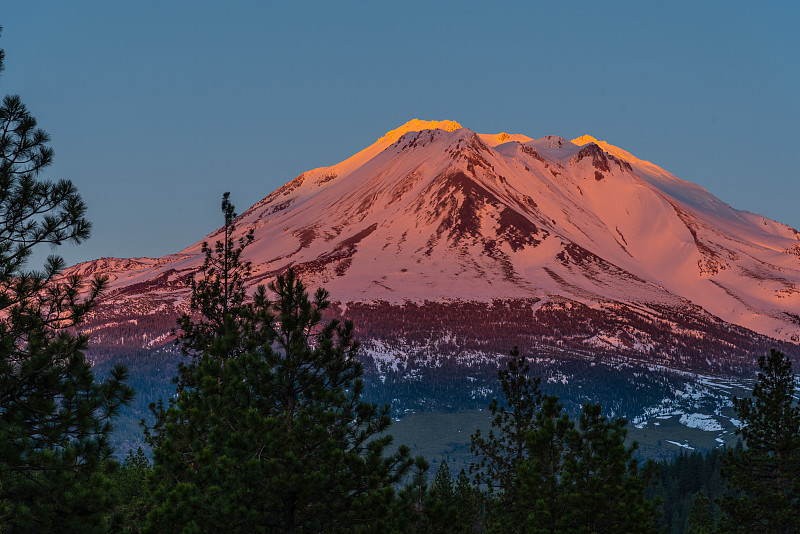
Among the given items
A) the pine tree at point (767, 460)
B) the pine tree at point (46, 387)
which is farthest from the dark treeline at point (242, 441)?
the pine tree at point (767, 460)

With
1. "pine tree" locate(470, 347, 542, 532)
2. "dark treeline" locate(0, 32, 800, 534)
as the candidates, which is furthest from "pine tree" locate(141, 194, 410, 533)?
"pine tree" locate(470, 347, 542, 532)

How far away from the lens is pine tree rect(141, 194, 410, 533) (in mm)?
22516

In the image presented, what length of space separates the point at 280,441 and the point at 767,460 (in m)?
26.1

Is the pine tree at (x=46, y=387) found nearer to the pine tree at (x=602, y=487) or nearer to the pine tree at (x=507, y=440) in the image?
the pine tree at (x=602, y=487)

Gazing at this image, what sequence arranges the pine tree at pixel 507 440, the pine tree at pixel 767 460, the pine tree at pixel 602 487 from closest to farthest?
the pine tree at pixel 602 487 → the pine tree at pixel 507 440 → the pine tree at pixel 767 460

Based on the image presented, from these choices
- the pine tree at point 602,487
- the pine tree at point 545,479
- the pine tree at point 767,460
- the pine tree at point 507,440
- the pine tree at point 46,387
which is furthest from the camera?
the pine tree at point 767,460

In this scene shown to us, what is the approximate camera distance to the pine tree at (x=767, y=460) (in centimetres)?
3888

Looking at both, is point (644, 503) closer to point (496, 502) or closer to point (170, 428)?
point (496, 502)

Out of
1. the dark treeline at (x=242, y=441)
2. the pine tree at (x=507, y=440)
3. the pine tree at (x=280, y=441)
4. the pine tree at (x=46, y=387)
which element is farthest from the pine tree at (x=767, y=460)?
the pine tree at (x=46, y=387)

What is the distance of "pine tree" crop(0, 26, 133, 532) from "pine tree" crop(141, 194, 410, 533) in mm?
3349

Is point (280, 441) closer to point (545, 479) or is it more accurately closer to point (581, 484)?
point (581, 484)

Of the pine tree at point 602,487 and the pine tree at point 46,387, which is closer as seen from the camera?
the pine tree at point 46,387

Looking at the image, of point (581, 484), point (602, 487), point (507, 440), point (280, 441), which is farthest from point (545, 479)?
point (280, 441)

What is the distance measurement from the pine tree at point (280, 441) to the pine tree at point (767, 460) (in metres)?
21.1
